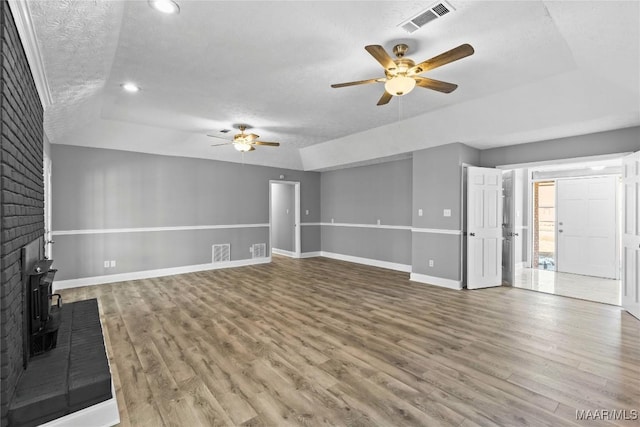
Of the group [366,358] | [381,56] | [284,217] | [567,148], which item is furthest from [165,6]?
[284,217]

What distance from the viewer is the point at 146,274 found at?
6145 mm

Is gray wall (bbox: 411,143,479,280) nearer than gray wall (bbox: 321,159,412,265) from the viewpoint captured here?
Yes

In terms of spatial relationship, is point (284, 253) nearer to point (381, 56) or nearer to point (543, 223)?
point (543, 223)

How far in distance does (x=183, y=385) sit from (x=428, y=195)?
16.2 ft

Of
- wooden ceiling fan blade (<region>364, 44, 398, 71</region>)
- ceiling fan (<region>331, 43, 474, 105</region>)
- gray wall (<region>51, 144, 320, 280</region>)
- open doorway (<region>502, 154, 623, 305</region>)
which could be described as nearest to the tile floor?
open doorway (<region>502, 154, 623, 305</region>)

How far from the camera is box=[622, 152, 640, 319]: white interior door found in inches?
151

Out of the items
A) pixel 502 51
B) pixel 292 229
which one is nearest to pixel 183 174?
pixel 292 229

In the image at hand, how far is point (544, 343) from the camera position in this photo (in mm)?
3088

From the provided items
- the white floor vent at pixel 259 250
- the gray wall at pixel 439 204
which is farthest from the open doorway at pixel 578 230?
the white floor vent at pixel 259 250

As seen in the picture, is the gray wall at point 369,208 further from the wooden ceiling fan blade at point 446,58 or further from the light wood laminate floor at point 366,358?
the wooden ceiling fan blade at point 446,58

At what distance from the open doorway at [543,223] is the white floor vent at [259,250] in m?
6.90

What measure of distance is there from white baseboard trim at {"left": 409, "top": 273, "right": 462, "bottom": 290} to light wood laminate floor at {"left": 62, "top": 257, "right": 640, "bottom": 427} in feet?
1.11

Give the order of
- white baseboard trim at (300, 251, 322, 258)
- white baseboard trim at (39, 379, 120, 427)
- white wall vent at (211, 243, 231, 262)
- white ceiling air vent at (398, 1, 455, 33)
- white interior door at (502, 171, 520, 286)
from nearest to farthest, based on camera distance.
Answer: white baseboard trim at (39, 379, 120, 427), white ceiling air vent at (398, 1, 455, 33), white interior door at (502, 171, 520, 286), white wall vent at (211, 243, 231, 262), white baseboard trim at (300, 251, 322, 258)

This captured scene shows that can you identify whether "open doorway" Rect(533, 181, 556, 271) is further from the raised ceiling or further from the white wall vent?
the white wall vent
